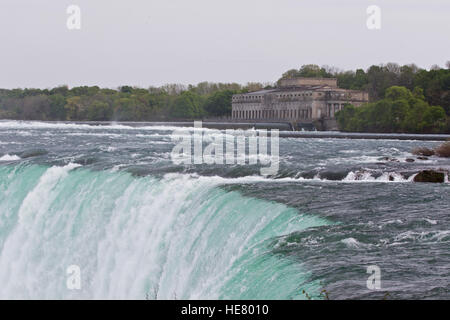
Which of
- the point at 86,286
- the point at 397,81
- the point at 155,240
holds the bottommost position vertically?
the point at 86,286

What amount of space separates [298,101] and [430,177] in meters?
110

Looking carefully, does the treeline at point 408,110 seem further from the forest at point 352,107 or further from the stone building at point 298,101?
the stone building at point 298,101

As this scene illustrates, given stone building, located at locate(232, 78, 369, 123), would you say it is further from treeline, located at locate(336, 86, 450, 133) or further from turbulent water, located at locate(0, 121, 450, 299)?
turbulent water, located at locate(0, 121, 450, 299)

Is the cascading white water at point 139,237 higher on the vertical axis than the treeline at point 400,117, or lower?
lower

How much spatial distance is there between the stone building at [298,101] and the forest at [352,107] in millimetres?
7737

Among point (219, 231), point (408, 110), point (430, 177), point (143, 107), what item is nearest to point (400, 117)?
point (408, 110)

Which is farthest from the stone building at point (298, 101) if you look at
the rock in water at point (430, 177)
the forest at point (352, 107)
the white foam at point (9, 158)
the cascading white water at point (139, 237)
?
the cascading white water at point (139, 237)

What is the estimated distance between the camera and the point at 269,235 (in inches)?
544

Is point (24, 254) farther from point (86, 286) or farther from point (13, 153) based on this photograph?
point (13, 153)

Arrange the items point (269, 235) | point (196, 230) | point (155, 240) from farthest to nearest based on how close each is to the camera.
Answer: point (155, 240) → point (196, 230) → point (269, 235)

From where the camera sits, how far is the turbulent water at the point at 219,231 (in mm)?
11188
